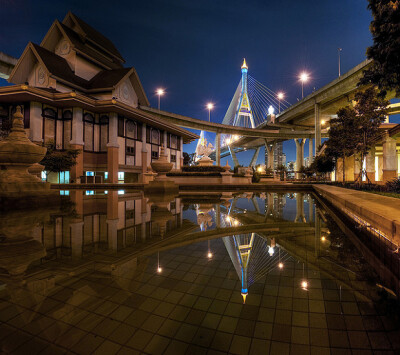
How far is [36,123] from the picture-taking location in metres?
24.4

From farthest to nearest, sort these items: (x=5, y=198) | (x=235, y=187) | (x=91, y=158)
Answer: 1. (x=91, y=158)
2. (x=235, y=187)
3. (x=5, y=198)

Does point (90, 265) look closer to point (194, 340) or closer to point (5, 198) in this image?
point (194, 340)

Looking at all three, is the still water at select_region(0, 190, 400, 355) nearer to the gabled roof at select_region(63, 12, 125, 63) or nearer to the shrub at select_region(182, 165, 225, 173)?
the shrub at select_region(182, 165, 225, 173)

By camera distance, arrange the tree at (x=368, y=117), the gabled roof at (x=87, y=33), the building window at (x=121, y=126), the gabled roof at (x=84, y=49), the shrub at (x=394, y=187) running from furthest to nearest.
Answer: the gabled roof at (x=87, y=33)
the gabled roof at (x=84, y=49)
the building window at (x=121, y=126)
the tree at (x=368, y=117)
the shrub at (x=394, y=187)

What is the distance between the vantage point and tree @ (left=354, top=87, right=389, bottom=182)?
15180 millimetres

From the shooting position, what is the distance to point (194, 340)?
5.31ft

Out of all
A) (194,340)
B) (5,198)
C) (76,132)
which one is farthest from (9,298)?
(76,132)

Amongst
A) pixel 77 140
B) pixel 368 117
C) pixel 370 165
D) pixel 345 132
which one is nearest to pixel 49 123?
pixel 77 140

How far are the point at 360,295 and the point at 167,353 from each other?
1.95m

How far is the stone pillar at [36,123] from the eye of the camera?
2404 cm

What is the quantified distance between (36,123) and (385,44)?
95.4ft

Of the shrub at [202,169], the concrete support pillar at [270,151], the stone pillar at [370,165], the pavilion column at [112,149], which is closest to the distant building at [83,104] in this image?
the pavilion column at [112,149]

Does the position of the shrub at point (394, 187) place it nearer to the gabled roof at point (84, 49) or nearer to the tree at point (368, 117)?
the tree at point (368, 117)

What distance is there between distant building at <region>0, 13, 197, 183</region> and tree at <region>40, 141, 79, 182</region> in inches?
74.0
